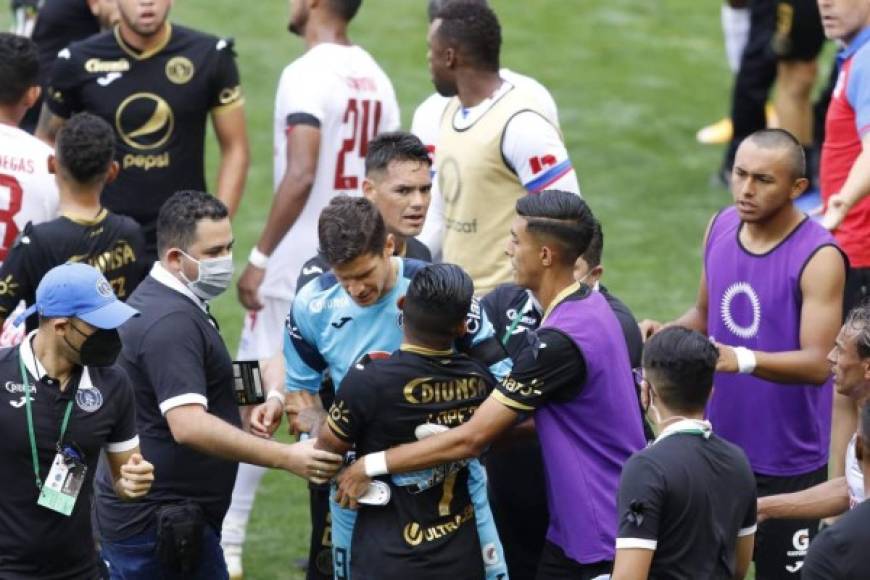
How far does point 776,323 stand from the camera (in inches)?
250

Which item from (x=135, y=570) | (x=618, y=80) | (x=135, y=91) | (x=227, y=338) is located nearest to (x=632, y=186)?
(x=618, y=80)

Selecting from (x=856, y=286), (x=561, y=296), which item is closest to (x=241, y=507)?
(x=561, y=296)

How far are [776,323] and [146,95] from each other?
3.28m

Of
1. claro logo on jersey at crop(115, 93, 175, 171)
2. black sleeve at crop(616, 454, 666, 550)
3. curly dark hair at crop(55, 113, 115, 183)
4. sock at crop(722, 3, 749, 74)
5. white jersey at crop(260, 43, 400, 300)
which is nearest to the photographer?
black sleeve at crop(616, 454, 666, 550)

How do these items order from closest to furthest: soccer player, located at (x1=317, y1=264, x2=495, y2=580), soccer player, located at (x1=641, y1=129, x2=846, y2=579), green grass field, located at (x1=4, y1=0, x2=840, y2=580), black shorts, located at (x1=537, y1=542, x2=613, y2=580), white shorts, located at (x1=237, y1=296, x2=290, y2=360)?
soccer player, located at (x1=317, y1=264, x2=495, y2=580) < black shorts, located at (x1=537, y1=542, x2=613, y2=580) < soccer player, located at (x1=641, y1=129, x2=846, y2=579) < white shorts, located at (x1=237, y1=296, x2=290, y2=360) < green grass field, located at (x1=4, y1=0, x2=840, y2=580)

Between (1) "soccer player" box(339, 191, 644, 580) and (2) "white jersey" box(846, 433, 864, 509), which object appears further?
(1) "soccer player" box(339, 191, 644, 580)

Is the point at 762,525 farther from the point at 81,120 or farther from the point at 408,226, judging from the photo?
the point at 81,120

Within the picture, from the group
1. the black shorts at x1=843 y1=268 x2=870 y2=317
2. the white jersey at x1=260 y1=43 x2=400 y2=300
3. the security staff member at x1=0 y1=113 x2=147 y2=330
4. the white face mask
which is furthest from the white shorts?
the black shorts at x1=843 y1=268 x2=870 y2=317

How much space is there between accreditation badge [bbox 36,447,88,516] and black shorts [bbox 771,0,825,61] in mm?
8125

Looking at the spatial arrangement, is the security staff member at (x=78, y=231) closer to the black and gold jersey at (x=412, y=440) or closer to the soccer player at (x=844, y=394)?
the black and gold jersey at (x=412, y=440)

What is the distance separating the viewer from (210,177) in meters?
13.7

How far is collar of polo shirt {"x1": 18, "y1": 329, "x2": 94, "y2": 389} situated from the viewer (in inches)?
211

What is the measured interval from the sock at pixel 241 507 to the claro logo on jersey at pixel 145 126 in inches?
60.3

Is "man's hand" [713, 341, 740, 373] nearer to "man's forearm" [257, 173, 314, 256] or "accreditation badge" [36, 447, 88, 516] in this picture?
"accreditation badge" [36, 447, 88, 516]
